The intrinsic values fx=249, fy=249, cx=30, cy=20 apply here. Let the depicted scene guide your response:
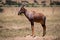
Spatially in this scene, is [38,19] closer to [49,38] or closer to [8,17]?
[49,38]

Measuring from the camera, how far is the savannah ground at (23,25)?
108 inches

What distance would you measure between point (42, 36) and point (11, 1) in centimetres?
87

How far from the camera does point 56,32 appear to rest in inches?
113

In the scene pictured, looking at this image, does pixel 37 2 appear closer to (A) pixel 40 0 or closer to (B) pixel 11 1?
(A) pixel 40 0

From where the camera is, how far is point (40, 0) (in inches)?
132

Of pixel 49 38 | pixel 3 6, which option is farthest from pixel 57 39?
pixel 3 6

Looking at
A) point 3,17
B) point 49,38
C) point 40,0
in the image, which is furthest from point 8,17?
point 49,38

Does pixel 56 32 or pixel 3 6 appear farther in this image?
pixel 3 6

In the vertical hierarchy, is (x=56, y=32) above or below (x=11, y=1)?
below

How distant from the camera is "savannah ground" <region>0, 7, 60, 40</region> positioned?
274 centimetres

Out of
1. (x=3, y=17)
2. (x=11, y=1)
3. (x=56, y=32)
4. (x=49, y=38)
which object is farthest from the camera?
(x=11, y=1)

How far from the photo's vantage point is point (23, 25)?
10.0 feet

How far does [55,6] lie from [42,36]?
0.68 meters

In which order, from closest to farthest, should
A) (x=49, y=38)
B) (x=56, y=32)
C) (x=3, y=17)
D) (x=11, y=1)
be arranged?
(x=49, y=38)
(x=56, y=32)
(x=3, y=17)
(x=11, y=1)
